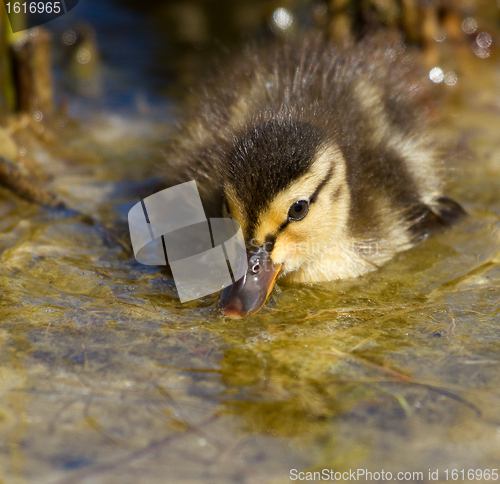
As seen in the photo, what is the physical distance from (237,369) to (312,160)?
3.40ft

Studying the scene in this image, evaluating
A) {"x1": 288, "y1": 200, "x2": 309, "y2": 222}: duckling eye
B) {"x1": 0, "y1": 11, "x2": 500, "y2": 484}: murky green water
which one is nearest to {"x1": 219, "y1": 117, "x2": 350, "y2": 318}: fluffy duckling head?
{"x1": 288, "y1": 200, "x2": 309, "y2": 222}: duckling eye

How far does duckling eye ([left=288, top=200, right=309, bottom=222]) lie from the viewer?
2727mm

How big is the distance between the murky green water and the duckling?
146 mm

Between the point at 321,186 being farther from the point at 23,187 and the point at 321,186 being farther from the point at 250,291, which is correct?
the point at 23,187

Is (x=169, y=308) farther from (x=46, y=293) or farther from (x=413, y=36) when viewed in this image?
(x=413, y=36)

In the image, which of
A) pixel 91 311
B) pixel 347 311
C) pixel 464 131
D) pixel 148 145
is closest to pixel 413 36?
pixel 464 131

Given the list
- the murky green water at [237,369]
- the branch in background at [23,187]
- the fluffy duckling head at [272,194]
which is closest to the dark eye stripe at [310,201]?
the fluffy duckling head at [272,194]

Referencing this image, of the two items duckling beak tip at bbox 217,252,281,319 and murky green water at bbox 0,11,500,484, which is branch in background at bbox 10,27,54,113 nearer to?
murky green water at bbox 0,11,500,484

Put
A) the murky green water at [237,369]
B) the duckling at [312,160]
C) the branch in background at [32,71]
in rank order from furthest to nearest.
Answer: the branch in background at [32,71], the duckling at [312,160], the murky green water at [237,369]

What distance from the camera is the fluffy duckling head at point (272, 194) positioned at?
258cm

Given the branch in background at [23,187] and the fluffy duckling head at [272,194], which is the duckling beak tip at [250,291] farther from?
the branch in background at [23,187]

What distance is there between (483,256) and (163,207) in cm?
173

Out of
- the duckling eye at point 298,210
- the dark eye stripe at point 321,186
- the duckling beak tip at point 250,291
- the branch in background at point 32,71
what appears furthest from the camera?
the branch in background at point 32,71

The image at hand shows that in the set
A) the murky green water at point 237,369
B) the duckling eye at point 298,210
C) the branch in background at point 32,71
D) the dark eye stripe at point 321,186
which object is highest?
the branch in background at point 32,71
